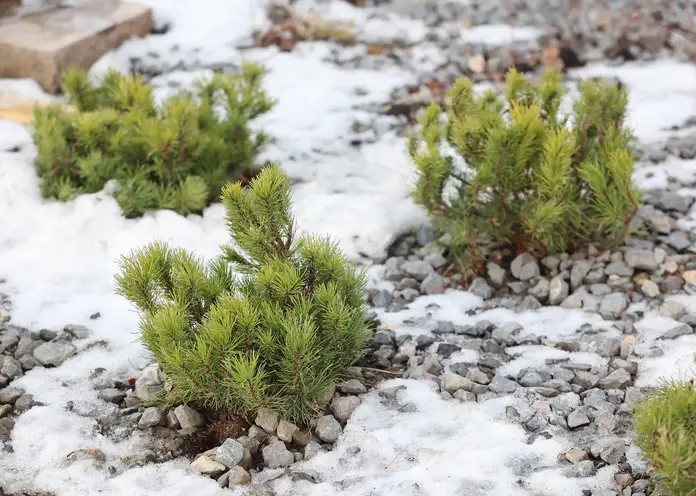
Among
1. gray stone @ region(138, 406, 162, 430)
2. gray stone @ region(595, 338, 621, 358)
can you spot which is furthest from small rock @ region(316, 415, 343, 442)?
gray stone @ region(595, 338, 621, 358)

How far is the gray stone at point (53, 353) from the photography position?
3.10 metres

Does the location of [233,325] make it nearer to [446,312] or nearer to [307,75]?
[446,312]

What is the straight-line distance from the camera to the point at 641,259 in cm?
367

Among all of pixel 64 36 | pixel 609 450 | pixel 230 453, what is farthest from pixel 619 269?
pixel 64 36

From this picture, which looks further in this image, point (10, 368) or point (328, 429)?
point (10, 368)

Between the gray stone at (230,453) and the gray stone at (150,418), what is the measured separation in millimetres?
304

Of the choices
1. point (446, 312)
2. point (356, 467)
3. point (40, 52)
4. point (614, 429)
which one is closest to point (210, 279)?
point (356, 467)

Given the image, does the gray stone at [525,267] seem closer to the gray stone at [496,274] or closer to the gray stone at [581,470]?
the gray stone at [496,274]

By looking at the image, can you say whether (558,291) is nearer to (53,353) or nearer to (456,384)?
(456,384)

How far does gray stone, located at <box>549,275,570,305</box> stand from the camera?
3.56m

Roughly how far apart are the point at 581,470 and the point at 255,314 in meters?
1.16

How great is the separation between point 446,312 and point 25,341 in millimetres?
1785

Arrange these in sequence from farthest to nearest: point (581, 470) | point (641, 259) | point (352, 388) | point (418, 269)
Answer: point (418, 269), point (641, 259), point (352, 388), point (581, 470)

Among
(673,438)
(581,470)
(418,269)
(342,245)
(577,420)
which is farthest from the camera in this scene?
(342,245)
